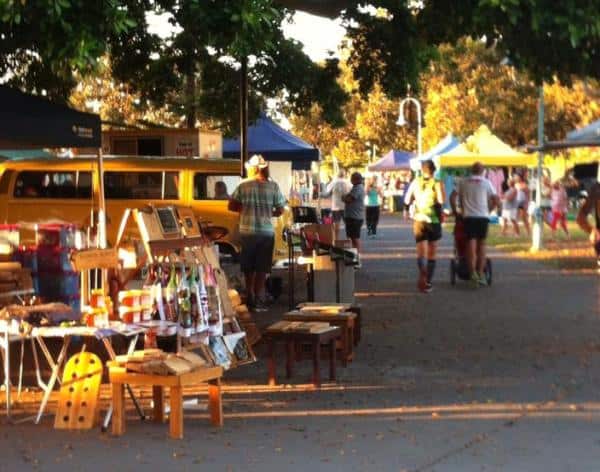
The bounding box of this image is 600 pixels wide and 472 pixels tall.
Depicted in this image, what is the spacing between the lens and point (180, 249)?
941 centimetres

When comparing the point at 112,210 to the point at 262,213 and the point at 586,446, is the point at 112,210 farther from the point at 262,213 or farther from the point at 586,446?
the point at 586,446

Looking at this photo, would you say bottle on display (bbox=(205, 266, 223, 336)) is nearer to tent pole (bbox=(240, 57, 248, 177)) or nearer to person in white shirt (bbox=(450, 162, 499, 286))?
tent pole (bbox=(240, 57, 248, 177))

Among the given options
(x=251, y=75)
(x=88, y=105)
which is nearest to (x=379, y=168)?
(x=88, y=105)

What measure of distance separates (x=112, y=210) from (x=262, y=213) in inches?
211

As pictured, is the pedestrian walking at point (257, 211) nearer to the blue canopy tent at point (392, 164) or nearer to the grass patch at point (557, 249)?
the grass patch at point (557, 249)

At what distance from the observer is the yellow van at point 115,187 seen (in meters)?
18.7

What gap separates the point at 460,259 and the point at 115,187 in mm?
5506

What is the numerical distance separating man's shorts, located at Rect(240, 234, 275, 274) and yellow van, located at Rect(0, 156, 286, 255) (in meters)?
4.14

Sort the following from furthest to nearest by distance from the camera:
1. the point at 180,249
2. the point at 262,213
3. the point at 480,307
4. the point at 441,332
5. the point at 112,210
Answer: the point at 112,210 → the point at 480,307 → the point at 262,213 → the point at 441,332 → the point at 180,249

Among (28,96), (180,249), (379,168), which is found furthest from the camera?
(379,168)

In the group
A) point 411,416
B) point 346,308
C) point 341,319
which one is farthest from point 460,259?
point 411,416

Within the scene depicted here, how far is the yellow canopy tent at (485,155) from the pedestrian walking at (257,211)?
2253cm

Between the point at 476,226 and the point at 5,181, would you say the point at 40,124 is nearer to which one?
the point at 476,226

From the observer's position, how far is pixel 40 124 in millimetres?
10688
